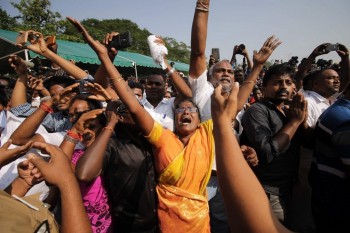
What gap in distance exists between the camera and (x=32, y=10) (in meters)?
17.0

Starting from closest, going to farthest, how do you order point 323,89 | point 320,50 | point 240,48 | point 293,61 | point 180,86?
point 180,86 < point 323,89 < point 320,50 < point 240,48 < point 293,61

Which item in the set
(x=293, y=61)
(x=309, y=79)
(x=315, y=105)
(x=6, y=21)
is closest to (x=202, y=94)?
(x=315, y=105)

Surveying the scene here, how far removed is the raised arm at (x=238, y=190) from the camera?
2.55 feet

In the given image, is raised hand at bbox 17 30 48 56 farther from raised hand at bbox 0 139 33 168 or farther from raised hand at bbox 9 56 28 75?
raised hand at bbox 0 139 33 168

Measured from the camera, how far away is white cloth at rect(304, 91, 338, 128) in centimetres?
270

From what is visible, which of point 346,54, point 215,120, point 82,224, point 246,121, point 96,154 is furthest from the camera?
point 346,54

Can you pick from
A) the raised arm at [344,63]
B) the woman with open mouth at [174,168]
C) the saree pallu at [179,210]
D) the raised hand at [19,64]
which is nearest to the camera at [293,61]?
the raised arm at [344,63]

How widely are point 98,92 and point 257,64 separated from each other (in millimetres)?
1393

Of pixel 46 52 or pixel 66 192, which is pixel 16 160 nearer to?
pixel 66 192

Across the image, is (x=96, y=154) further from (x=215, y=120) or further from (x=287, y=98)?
(x=287, y=98)

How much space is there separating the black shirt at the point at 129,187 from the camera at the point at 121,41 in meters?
0.86

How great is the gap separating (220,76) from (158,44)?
2.71 ft

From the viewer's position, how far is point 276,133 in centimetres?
218

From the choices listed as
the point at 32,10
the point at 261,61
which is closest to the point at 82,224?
the point at 261,61
